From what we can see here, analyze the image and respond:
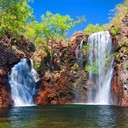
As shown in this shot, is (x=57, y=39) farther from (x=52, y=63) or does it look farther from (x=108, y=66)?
(x=108, y=66)

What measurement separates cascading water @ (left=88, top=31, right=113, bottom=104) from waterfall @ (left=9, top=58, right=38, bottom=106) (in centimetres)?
1036

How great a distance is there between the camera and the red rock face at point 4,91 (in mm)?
47325

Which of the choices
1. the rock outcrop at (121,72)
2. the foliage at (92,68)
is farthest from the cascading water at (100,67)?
the rock outcrop at (121,72)

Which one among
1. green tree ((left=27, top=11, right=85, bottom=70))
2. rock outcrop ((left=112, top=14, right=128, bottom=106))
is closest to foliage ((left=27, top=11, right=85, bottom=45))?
green tree ((left=27, top=11, right=85, bottom=70))

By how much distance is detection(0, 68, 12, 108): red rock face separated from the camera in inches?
1863

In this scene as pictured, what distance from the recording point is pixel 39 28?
215 ft

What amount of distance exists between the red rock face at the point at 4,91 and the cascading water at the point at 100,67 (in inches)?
594

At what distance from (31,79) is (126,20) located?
19.8 m

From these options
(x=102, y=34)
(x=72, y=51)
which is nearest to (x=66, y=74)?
(x=72, y=51)

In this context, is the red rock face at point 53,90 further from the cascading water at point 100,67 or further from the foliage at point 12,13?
the foliage at point 12,13

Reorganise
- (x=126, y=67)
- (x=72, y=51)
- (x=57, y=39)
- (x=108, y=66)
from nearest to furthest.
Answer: (x=126, y=67), (x=108, y=66), (x=72, y=51), (x=57, y=39)

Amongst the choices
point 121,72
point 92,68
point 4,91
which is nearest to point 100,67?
point 92,68

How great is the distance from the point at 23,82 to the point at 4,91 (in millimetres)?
5549

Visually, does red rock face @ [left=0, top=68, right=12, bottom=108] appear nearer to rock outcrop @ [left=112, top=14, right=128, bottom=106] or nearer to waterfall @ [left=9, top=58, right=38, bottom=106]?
waterfall @ [left=9, top=58, right=38, bottom=106]
